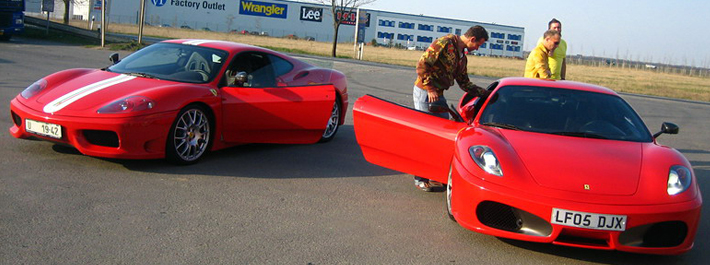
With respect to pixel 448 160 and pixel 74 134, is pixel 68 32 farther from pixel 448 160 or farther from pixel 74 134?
pixel 448 160

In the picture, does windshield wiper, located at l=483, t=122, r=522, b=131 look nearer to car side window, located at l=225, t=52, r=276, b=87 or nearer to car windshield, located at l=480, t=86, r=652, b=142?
car windshield, located at l=480, t=86, r=652, b=142

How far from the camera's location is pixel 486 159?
14.9 ft

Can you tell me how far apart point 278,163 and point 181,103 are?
3.99 ft

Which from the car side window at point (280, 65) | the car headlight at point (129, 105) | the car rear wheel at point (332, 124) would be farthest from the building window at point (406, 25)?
the car headlight at point (129, 105)

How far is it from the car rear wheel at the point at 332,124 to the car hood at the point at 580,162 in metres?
3.28

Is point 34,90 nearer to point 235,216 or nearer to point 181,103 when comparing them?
point 181,103

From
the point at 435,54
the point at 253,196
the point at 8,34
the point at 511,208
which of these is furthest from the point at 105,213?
the point at 8,34

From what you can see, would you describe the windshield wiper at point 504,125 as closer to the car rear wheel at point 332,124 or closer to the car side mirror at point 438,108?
the car side mirror at point 438,108

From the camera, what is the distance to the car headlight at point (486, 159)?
4.43m

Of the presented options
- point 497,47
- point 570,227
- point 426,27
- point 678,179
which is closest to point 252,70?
point 570,227

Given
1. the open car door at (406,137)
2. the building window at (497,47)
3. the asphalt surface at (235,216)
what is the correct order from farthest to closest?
the building window at (497,47)
the open car door at (406,137)
the asphalt surface at (235,216)

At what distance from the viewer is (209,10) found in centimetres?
7706

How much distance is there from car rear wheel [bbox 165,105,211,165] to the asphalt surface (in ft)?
0.38

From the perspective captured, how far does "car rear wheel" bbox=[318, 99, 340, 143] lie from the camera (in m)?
8.00
